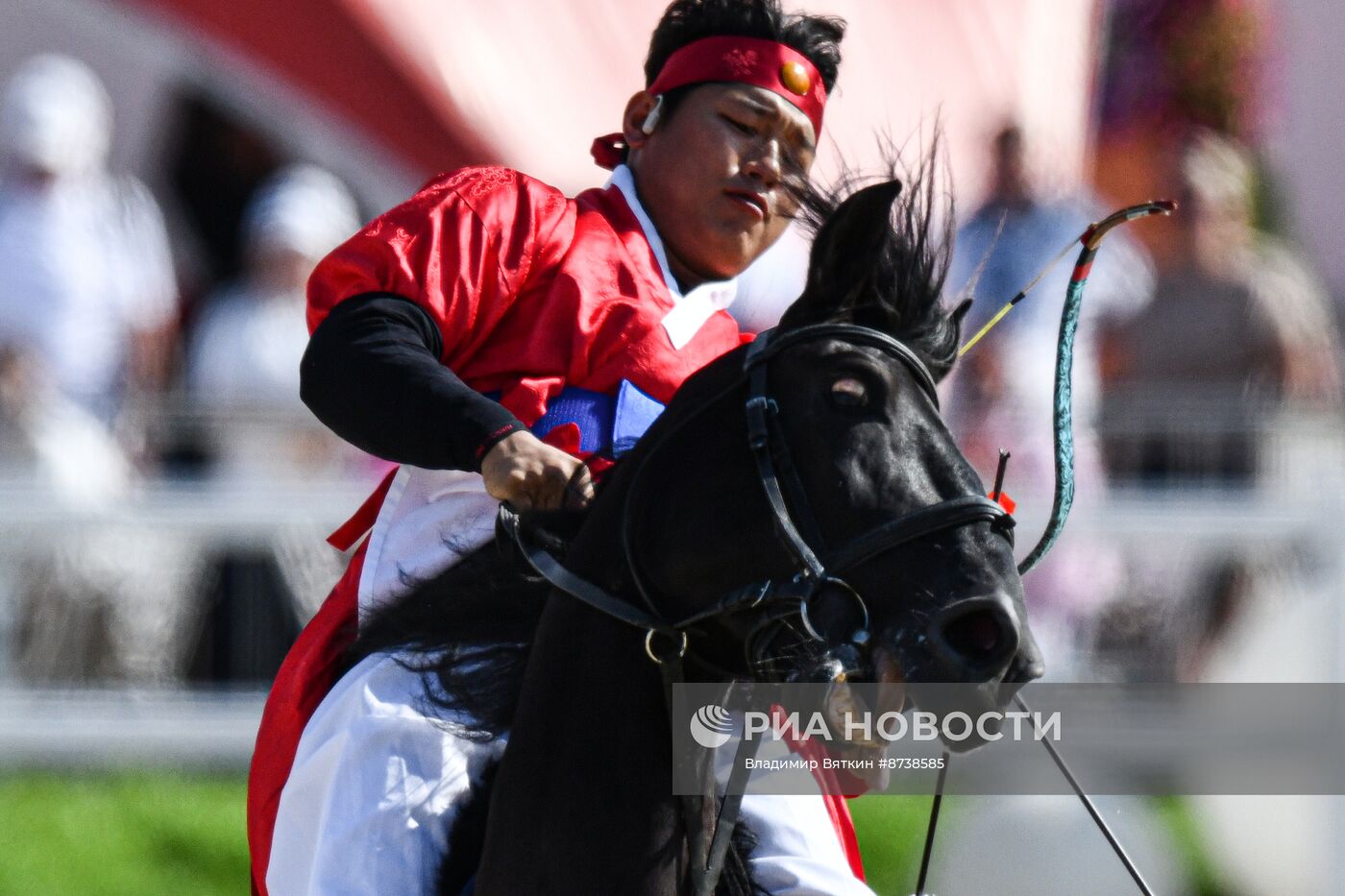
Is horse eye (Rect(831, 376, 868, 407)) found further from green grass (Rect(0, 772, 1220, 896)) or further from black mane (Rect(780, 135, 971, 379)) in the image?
green grass (Rect(0, 772, 1220, 896))

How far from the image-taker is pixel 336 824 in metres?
2.74

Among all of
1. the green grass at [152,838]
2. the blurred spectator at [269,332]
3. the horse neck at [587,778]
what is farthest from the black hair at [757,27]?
the blurred spectator at [269,332]

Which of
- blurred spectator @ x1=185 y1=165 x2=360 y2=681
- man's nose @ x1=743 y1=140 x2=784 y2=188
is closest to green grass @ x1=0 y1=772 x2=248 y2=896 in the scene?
blurred spectator @ x1=185 y1=165 x2=360 y2=681

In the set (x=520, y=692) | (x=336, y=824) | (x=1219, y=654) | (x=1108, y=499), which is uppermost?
(x=1108, y=499)

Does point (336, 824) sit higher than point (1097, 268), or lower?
lower

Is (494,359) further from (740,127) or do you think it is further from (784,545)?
(784,545)

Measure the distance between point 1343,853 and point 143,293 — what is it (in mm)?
4394

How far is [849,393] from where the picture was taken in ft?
7.94

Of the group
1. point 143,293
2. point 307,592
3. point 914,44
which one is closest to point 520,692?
point 307,592

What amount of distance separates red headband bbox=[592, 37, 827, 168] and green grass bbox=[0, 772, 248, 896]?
3.23 metres

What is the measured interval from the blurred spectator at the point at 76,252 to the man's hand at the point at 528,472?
4.21m

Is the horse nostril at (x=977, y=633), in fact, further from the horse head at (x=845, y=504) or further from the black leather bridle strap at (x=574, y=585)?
the black leather bridle strap at (x=574, y=585)

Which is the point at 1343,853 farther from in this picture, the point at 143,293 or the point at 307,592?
the point at 143,293

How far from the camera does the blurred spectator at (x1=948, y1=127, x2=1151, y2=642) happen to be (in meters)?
6.27
